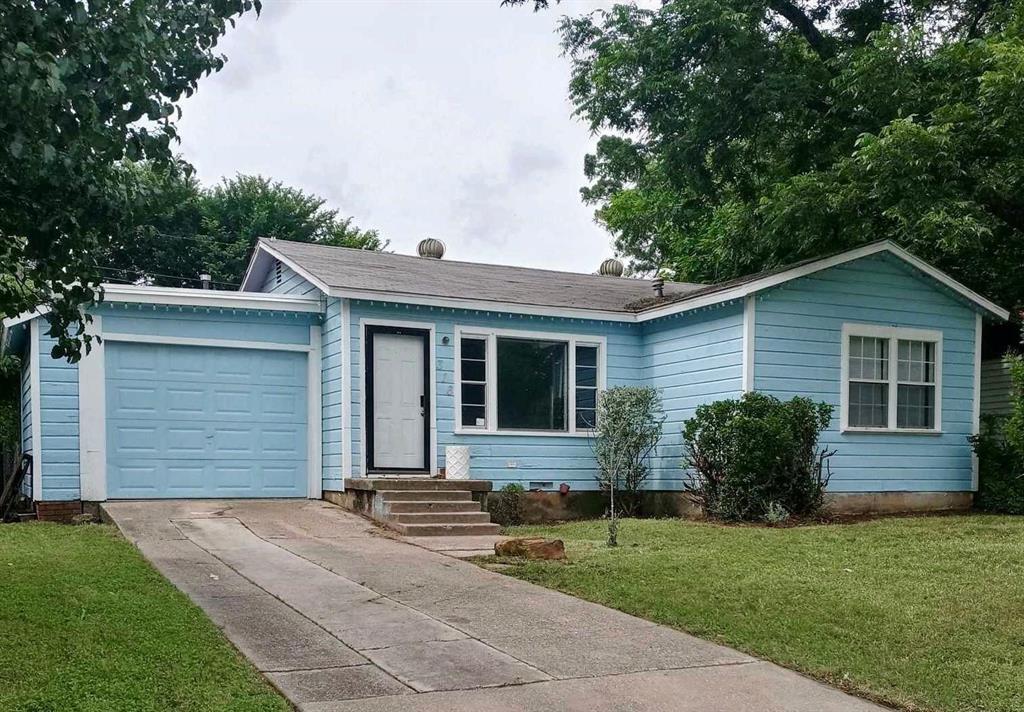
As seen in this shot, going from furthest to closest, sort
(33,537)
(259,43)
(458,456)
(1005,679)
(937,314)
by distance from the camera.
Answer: (937,314) < (458,456) < (33,537) < (259,43) < (1005,679)

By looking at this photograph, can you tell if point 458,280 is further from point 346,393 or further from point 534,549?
point 534,549

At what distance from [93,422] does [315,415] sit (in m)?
2.91

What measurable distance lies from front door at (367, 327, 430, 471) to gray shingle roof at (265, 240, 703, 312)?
28.5 inches

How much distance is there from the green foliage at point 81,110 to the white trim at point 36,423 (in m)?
6.60

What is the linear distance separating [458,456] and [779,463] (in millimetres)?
4236

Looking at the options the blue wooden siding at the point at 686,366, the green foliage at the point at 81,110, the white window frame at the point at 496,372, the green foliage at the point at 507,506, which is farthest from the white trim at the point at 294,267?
the green foliage at the point at 81,110

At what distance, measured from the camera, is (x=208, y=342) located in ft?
42.2

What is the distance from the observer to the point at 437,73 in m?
16.6

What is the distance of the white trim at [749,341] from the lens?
1276cm

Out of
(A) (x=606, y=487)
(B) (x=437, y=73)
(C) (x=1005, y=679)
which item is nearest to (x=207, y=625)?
(C) (x=1005, y=679)

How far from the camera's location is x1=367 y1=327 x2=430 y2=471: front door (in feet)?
42.4

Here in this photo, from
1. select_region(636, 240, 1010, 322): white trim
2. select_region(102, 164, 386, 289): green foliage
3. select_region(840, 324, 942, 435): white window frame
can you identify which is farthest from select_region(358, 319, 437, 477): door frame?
select_region(102, 164, 386, 289): green foliage

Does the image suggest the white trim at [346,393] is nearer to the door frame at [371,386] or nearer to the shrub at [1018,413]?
the door frame at [371,386]

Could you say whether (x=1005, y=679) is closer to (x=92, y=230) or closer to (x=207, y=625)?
(x=207, y=625)
